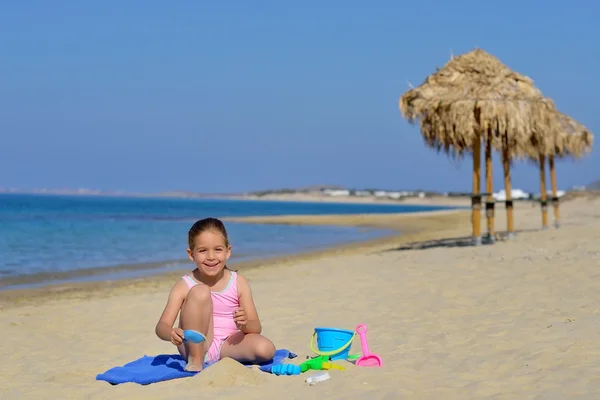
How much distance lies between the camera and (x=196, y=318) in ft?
14.4

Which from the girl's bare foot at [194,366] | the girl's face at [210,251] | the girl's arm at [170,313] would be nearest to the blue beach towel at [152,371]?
the girl's bare foot at [194,366]

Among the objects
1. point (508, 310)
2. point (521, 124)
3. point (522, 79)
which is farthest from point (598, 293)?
point (522, 79)

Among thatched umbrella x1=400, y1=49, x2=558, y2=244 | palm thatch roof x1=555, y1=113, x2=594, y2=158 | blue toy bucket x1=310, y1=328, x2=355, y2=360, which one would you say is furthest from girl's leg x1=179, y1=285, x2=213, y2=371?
palm thatch roof x1=555, y1=113, x2=594, y2=158

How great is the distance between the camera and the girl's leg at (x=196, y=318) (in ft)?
14.3

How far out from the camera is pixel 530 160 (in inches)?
829

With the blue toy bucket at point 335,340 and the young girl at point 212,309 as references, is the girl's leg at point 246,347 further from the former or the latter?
the blue toy bucket at point 335,340

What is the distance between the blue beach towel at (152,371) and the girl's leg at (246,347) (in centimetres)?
9

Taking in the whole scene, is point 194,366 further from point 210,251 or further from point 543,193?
point 543,193

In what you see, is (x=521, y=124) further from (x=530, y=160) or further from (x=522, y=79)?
(x=530, y=160)

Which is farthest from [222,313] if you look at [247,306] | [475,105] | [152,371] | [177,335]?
[475,105]

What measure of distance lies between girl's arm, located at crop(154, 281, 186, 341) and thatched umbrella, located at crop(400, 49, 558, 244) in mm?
9448

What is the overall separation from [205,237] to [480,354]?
210 cm

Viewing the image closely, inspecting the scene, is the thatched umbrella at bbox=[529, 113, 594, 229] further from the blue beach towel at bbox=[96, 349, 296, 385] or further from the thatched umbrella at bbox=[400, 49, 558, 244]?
the blue beach towel at bbox=[96, 349, 296, 385]

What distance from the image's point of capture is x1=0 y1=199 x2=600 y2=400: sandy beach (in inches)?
167
